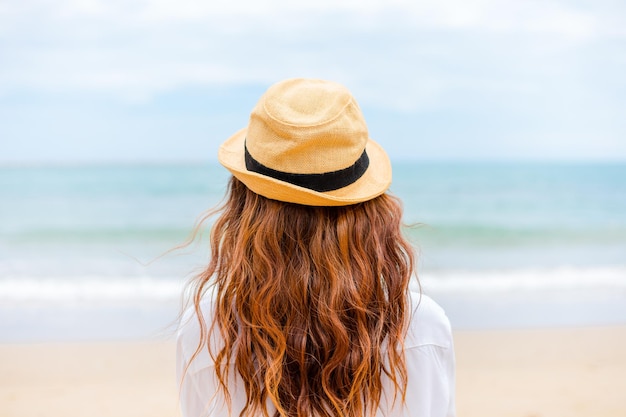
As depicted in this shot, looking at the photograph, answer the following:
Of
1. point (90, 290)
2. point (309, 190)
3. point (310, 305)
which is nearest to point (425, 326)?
point (310, 305)

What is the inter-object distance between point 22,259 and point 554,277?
7934 mm

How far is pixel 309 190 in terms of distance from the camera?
1.06 metres

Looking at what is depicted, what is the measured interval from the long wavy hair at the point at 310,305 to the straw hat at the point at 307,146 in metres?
0.05

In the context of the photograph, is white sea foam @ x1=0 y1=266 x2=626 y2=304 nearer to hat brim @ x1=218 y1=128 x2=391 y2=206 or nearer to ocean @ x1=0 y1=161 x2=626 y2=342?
ocean @ x1=0 y1=161 x2=626 y2=342

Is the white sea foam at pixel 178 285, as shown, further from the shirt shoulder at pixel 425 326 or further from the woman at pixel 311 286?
the shirt shoulder at pixel 425 326

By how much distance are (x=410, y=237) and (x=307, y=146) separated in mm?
419

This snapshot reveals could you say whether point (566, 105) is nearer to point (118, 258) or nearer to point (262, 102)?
point (118, 258)

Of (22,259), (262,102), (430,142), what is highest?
(262,102)

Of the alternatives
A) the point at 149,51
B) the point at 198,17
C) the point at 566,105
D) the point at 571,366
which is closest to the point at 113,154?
the point at 149,51

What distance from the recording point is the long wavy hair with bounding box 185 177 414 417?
3.70ft

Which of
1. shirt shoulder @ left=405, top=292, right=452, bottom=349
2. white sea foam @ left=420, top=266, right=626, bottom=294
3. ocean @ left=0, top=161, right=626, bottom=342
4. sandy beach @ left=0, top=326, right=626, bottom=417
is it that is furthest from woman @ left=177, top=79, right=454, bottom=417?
white sea foam @ left=420, top=266, right=626, bottom=294

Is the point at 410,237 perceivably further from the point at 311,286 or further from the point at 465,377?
the point at 465,377

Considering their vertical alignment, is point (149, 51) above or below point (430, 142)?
above

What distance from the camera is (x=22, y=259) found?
8609mm
